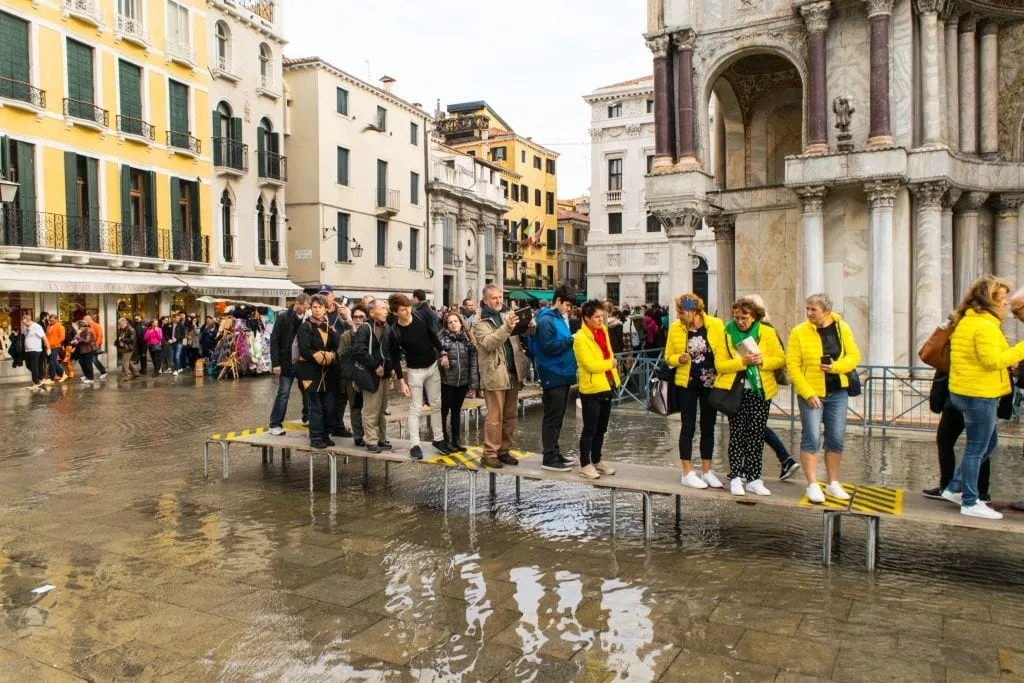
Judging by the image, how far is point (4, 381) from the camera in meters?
21.3

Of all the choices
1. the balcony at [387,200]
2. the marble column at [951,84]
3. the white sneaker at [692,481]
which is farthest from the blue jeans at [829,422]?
the balcony at [387,200]

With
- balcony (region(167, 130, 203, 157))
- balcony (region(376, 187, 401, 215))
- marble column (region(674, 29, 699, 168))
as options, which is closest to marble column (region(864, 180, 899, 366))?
marble column (region(674, 29, 699, 168))

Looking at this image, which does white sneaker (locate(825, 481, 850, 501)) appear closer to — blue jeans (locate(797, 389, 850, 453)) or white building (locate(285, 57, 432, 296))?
blue jeans (locate(797, 389, 850, 453))

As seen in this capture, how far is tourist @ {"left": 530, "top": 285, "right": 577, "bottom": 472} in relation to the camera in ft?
24.7

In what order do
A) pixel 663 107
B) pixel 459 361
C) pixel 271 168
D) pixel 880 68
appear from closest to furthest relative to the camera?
pixel 459 361 < pixel 880 68 < pixel 663 107 < pixel 271 168

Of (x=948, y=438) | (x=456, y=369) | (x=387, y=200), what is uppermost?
(x=387, y=200)

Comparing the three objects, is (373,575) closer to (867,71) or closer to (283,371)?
(283,371)

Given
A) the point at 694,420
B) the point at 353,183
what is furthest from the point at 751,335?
the point at 353,183

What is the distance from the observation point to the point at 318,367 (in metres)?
9.12

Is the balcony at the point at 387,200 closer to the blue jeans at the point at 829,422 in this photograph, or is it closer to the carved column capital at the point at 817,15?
the carved column capital at the point at 817,15

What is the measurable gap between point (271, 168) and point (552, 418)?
28.9m

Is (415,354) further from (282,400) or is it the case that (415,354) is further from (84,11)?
(84,11)

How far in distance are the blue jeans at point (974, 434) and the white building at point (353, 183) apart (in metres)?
32.4

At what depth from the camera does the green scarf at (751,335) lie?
6.86 m
